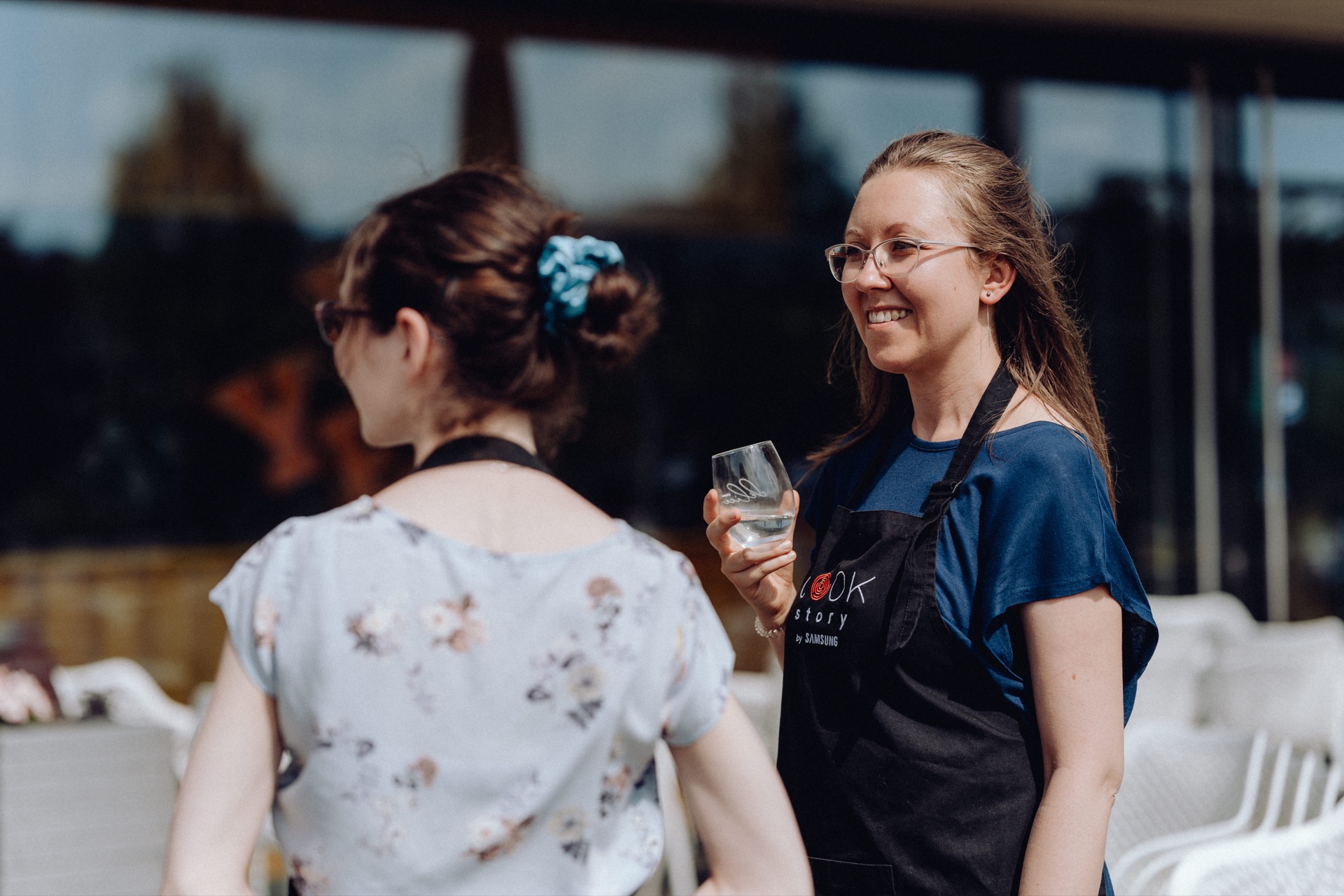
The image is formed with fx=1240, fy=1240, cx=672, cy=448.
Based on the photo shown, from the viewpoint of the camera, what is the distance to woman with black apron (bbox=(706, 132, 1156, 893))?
1300 mm

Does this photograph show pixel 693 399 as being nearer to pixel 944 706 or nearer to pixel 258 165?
pixel 258 165

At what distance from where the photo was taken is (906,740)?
52.9 inches

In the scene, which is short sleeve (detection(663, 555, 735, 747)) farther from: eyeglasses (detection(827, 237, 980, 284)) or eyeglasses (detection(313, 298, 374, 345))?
eyeglasses (detection(827, 237, 980, 284))

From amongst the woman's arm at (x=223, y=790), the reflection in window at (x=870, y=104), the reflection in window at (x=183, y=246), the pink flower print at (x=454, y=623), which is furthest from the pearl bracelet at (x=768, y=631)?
the reflection in window at (x=870, y=104)

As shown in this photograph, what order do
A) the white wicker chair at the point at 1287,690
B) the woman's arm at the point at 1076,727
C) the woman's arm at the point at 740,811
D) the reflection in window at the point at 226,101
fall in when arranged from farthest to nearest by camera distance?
1. the reflection in window at the point at 226,101
2. the white wicker chair at the point at 1287,690
3. the woman's arm at the point at 1076,727
4. the woman's arm at the point at 740,811

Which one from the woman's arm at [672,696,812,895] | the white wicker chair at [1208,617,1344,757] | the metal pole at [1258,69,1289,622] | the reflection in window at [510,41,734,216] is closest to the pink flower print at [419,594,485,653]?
the woman's arm at [672,696,812,895]

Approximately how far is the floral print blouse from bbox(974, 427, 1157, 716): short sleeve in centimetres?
40

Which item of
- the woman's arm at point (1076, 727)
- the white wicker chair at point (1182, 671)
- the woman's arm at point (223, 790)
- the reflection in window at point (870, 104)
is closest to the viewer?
the woman's arm at point (223, 790)

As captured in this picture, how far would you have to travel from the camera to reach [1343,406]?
5.91 metres

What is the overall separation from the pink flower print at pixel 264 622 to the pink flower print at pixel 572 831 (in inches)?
11.6

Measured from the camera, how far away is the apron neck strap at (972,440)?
4.59 ft

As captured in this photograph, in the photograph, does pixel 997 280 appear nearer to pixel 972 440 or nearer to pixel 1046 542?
pixel 972 440

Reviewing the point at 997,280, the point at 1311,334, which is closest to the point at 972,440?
the point at 997,280

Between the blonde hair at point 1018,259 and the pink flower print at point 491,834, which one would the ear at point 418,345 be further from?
the blonde hair at point 1018,259
